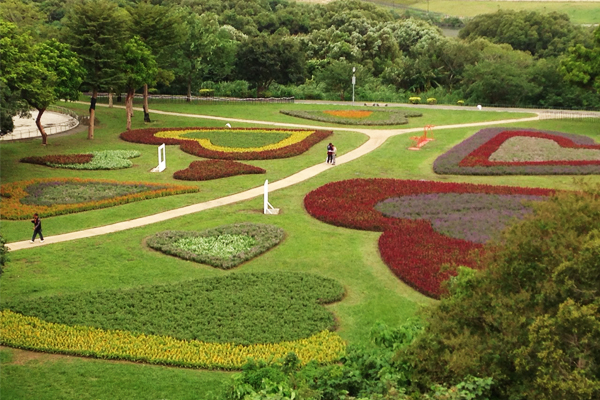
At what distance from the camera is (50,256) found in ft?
74.8

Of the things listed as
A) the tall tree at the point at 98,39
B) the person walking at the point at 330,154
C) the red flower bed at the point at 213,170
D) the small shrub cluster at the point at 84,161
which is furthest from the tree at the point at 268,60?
the red flower bed at the point at 213,170

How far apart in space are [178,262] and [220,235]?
2.82m

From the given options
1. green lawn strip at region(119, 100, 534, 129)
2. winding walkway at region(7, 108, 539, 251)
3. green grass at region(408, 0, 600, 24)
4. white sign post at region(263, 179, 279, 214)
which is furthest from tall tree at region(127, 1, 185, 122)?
green grass at region(408, 0, 600, 24)

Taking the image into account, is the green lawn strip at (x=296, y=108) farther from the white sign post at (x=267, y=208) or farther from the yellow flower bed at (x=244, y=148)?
the white sign post at (x=267, y=208)

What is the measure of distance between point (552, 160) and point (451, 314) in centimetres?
2970

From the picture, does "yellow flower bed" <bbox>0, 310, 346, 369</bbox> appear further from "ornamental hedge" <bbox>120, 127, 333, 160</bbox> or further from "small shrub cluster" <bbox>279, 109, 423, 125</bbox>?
"small shrub cluster" <bbox>279, 109, 423, 125</bbox>

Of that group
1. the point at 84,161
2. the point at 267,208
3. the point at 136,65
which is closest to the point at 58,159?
the point at 84,161

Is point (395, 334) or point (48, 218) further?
point (48, 218)

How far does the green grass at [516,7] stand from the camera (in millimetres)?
143375

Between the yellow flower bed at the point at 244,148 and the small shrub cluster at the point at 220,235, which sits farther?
the yellow flower bed at the point at 244,148

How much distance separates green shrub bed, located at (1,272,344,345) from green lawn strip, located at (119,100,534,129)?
3404cm

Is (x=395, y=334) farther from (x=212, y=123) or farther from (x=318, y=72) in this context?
(x=318, y=72)

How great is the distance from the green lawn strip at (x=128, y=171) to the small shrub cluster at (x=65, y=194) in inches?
20.0

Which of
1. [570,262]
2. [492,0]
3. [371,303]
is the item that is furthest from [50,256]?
[492,0]
